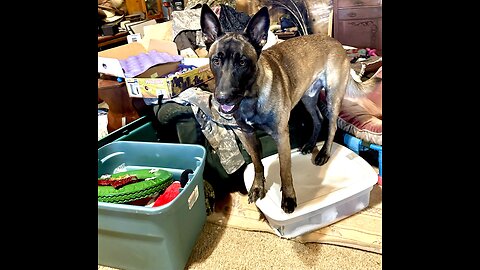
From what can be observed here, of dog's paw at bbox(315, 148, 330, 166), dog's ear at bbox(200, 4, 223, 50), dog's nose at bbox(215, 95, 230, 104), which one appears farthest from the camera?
dog's paw at bbox(315, 148, 330, 166)

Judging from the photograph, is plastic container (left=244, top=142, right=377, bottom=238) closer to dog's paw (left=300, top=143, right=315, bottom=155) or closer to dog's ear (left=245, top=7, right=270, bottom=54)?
dog's paw (left=300, top=143, right=315, bottom=155)

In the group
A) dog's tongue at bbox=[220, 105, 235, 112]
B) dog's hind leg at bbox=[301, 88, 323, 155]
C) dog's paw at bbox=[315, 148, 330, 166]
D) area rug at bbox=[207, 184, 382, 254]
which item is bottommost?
area rug at bbox=[207, 184, 382, 254]

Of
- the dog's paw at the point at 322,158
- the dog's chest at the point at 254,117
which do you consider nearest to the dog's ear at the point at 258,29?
the dog's chest at the point at 254,117

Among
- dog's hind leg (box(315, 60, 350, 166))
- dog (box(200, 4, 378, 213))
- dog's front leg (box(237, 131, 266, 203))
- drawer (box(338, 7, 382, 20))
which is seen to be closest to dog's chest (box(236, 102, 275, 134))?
dog (box(200, 4, 378, 213))

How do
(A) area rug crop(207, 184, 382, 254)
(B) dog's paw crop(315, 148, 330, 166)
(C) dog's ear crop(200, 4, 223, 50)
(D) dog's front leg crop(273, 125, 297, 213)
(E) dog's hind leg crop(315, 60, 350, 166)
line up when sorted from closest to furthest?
(C) dog's ear crop(200, 4, 223, 50), (D) dog's front leg crop(273, 125, 297, 213), (A) area rug crop(207, 184, 382, 254), (E) dog's hind leg crop(315, 60, 350, 166), (B) dog's paw crop(315, 148, 330, 166)

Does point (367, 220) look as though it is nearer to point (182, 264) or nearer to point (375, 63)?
point (182, 264)

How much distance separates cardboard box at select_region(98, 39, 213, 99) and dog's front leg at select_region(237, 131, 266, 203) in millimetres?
420

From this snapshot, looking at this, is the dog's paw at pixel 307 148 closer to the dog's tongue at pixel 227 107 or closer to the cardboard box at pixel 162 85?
the cardboard box at pixel 162 85

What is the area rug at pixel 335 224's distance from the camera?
1347 millimetres

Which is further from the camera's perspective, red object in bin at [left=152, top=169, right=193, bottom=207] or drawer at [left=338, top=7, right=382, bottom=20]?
drawer at [left=338, top=7, right=382, bottom=20]

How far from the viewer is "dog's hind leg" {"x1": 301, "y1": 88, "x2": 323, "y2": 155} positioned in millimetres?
1621

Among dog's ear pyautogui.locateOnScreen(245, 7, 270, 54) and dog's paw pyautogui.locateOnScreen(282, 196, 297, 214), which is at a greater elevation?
dog's ear pyautogui.locateOnScreen(245, 7, 270, 54)
